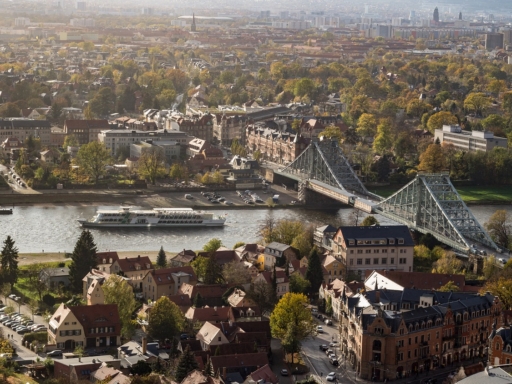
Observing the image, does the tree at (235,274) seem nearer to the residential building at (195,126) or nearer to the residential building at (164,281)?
the residential building at (164,281)

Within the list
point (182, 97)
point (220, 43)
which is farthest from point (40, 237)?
point (220, 43)

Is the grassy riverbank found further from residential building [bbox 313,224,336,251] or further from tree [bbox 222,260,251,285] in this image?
tree [bbox 222,260,251,285]

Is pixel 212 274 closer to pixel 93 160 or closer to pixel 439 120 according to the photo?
pixel 93 160

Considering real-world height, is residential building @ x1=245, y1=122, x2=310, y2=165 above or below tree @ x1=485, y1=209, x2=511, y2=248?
below

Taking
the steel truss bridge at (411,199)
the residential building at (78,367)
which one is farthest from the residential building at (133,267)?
the steel truss bridge at (411,199)

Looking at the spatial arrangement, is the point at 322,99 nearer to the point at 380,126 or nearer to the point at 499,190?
the point at 380,126

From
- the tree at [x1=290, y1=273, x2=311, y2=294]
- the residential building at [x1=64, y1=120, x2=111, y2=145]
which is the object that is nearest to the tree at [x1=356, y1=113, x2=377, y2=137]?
the residential building at [x1=64, y1=120, x2=111, y2=145]

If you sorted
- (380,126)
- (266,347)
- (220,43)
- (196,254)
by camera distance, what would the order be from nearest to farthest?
(266,347), (196,254), (380,126), (220,43)
